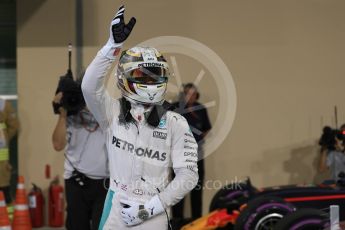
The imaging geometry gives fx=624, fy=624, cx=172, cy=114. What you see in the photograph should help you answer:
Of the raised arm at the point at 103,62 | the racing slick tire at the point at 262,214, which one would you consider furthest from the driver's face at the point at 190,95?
the raised arm at the point at 103,62

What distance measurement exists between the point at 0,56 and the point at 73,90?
110 inches

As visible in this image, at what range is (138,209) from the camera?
2908 mm

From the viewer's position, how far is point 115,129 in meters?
3.03

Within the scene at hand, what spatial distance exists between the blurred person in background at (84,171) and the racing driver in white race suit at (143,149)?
4.97 ft

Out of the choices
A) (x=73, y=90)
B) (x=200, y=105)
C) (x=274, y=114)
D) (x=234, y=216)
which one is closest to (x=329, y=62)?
(x=274, y=114)

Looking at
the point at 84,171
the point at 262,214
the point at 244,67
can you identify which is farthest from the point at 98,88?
the point at 244,67

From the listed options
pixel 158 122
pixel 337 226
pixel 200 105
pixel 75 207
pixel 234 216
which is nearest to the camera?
pixel 158 122

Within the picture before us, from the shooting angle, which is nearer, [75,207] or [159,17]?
[75,207]

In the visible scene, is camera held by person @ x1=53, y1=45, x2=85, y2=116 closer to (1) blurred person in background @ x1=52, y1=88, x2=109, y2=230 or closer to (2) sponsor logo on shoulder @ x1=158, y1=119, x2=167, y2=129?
(1) blurred person in background @ x1=52, y1=88, x2=109, y2=230

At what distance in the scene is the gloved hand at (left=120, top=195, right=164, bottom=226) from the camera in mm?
2910

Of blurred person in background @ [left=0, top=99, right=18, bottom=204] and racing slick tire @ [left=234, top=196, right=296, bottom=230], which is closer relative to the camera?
racing slick tire @ [left=234, top=196, right=296, bottom=230]

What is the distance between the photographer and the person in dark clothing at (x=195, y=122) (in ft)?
22.3

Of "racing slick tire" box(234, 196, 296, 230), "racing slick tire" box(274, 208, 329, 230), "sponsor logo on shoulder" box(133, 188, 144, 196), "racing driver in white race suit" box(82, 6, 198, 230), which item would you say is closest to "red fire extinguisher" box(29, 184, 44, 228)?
"racing slick tire" box(234, 196, 296, 230)

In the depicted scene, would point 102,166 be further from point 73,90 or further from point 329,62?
point 329,62
